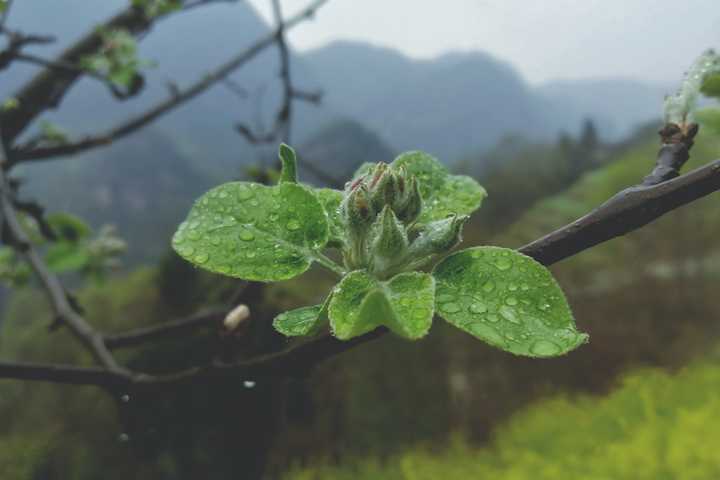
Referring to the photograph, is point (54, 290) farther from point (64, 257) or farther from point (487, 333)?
point (64, 257)

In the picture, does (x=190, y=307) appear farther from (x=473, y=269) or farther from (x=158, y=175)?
(x=158, y=175)

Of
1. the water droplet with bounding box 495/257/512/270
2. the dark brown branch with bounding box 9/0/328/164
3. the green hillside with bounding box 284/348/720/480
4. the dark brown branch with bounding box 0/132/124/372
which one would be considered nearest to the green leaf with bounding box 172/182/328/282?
the water droplet with bounding box 495/257/512/270

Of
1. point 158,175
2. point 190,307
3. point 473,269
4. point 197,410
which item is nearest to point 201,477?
point 197,410

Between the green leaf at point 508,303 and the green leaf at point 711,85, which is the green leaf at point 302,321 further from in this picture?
the green leaf at point 711,85

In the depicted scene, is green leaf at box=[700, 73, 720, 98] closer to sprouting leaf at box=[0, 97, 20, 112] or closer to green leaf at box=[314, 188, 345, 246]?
green leaf at box=[314, 188, 345, 246]

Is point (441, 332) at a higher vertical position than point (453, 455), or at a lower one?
higher

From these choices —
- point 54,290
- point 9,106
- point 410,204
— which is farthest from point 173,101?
point 410,204

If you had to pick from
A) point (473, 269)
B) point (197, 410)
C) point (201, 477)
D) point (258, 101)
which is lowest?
point (201, 477)
